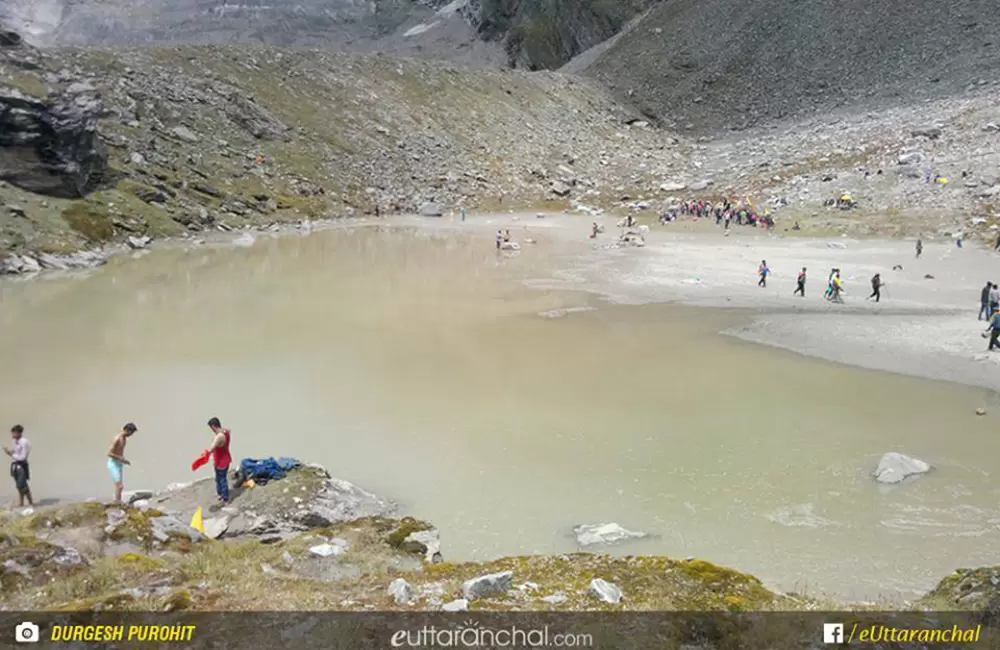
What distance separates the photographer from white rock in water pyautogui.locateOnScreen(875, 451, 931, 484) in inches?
509

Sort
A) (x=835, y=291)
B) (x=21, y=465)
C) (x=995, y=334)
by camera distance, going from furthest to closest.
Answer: (x=835, y=291)
(x=995, y=334)
(x=21, y=465)

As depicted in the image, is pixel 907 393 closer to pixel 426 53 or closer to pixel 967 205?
pixel 967 205

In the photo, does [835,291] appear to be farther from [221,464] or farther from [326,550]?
[326,550]

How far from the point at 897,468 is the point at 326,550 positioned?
1062 centimetres

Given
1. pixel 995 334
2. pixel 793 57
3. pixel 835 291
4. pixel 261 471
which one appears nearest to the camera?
pixel 261 471

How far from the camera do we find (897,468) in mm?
13102

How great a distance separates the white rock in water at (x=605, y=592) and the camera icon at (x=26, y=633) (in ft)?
16.5

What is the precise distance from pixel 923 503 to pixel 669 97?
96.0 meters

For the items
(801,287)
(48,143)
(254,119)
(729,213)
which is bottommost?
(801,287)

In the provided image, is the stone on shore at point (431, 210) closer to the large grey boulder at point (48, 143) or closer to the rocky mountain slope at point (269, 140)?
the rocky mountain slope at point (269, 140)

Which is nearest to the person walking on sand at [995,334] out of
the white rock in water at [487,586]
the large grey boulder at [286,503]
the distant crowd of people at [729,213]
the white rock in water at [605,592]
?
the large grey boulder at [286,503]

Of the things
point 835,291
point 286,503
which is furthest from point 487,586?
point 835,291

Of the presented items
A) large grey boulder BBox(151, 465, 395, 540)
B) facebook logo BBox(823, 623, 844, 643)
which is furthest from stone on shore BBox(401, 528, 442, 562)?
facebook logo BBox(823, 623, 844, 643)

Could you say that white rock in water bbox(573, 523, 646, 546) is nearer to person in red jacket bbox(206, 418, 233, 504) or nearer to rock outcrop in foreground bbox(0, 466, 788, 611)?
rock outcrop in foreground bbox(0, 466, 788, 611)
